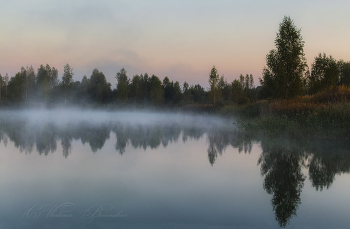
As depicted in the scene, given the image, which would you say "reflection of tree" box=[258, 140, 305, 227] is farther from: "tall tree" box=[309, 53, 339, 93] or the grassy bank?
"tall tree" box=[309, 53, 339, 93]

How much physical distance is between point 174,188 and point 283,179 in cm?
325

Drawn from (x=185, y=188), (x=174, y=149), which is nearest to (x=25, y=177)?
(x=185, y=188)

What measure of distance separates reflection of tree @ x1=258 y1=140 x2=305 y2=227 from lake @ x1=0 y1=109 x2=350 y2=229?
2cm

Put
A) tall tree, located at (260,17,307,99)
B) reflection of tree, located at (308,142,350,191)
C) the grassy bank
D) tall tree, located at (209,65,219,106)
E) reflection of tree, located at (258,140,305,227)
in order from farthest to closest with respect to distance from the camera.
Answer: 1. tall tree, located at (209,65,219,106)
2. tall tree, located at (260,17,307,99)
3. the grassy bank
4. reflection of tree, located at (308,142,350,191)
5. reflection of tree, located at (258,140,305,227)

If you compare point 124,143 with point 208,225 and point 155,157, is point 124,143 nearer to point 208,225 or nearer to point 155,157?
Result: point 155,157

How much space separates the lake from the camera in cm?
501

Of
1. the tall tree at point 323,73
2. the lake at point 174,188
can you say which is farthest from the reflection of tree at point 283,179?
the tall tree at point 323,73

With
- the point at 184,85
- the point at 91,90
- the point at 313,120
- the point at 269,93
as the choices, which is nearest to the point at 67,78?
the point at 91,90

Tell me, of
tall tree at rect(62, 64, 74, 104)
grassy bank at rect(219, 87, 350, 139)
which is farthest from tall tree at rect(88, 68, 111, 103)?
grassy bank at rect(219, 87, 350, 139)

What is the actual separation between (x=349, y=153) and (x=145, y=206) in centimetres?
943

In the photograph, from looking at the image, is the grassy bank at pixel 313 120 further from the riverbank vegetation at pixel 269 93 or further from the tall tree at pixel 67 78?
the tall tree at pixel 67 78

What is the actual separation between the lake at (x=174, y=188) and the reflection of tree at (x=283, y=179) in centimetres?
2

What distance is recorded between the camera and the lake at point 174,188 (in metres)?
5.01

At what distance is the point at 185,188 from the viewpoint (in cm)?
676
